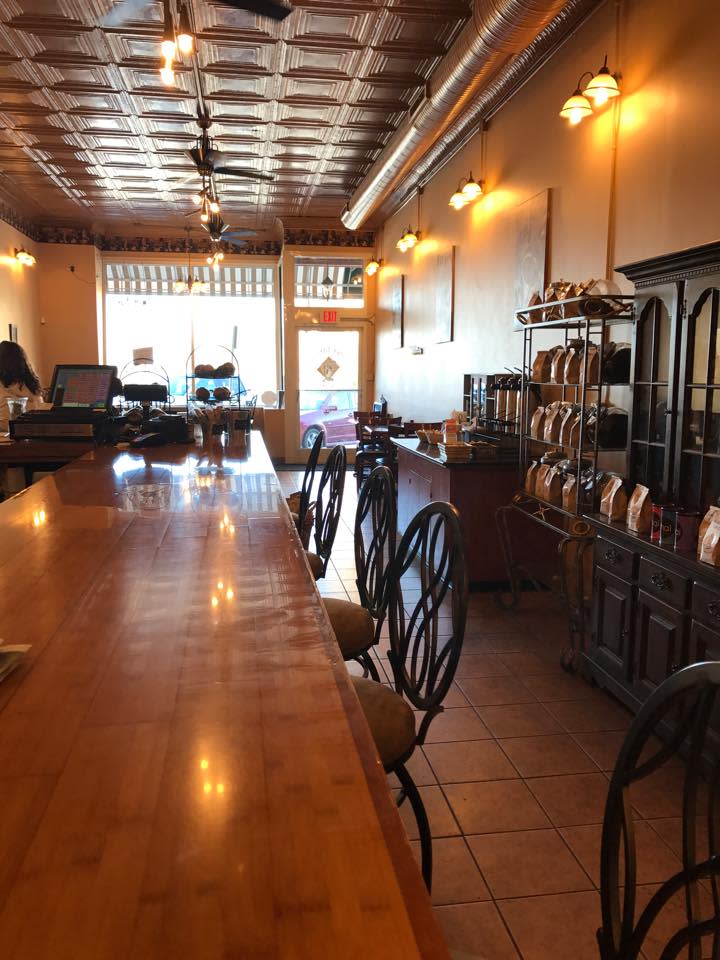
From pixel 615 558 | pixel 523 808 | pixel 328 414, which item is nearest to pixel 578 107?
pixel 615 558

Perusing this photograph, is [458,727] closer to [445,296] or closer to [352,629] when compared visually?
[352,629]

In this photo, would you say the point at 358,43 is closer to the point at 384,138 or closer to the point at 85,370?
the point at 384,138

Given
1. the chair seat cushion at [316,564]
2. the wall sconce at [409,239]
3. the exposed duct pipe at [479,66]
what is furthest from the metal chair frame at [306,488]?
the wall sconce at [409,239]

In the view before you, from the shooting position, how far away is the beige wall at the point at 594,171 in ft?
10.5

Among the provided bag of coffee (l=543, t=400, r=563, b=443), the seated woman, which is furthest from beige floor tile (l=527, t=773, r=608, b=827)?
the seated woman

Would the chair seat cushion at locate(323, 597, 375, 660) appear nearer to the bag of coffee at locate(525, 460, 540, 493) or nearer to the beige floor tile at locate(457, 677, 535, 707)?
the beige floor tile at locate(457, 677, 535, 707)

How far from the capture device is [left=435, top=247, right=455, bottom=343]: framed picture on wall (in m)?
6.91

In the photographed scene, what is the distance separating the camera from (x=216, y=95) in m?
6.12

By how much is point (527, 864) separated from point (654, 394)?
1.89m

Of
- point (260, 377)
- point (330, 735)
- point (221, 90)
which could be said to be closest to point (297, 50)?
point (221, 90)

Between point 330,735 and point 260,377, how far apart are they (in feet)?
36.7

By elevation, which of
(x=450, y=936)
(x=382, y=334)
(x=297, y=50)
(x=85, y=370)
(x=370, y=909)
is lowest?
(x=450, y=936)

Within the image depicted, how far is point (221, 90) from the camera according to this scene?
6066 mm

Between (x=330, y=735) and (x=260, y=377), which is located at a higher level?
(x=260, y=377)
